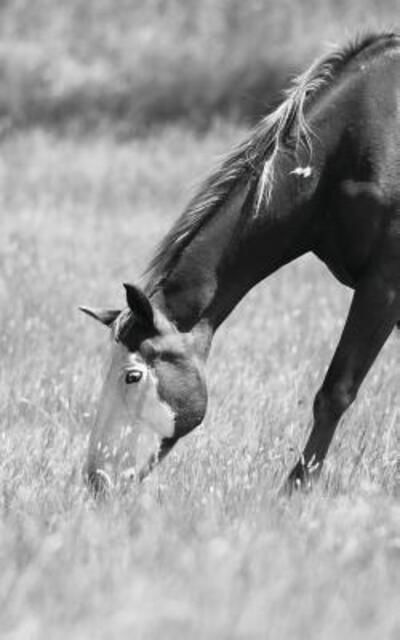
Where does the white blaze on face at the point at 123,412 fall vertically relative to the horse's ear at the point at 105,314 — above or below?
below

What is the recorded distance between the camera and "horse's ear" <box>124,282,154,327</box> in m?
5.19

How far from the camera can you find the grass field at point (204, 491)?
12.2 ft

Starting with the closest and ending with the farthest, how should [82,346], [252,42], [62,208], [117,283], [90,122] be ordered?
[82,346], [117,283], [62,208], [90,122], [252,42]

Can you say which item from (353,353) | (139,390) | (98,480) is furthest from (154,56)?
(98,480)

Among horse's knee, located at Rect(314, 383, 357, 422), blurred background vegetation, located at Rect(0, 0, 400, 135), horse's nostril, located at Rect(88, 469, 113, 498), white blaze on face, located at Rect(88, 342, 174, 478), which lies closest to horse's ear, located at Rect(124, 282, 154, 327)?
white blaze on face, located at Rect(88, 342, 174, 478)

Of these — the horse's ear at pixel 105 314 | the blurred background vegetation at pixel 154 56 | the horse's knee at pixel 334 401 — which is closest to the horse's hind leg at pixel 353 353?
the horse's knee at pixel 334 401

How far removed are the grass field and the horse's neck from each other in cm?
62

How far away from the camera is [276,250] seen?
223 inches

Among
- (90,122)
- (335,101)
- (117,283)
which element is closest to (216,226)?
(335,101)

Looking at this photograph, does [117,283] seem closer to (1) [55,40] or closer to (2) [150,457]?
(2) [150,457]

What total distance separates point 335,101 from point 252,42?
1271cm

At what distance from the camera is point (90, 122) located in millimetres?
17000

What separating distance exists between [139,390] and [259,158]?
108cm

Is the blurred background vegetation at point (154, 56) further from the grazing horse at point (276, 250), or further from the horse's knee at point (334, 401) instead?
the horse's knee at point (334, 401)
